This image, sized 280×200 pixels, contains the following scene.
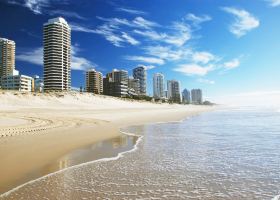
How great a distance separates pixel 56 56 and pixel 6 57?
6418cm

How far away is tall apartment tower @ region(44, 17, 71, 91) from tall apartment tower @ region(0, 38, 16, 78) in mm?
54100

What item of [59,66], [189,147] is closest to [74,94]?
[189,147]

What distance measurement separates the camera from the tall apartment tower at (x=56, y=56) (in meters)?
134

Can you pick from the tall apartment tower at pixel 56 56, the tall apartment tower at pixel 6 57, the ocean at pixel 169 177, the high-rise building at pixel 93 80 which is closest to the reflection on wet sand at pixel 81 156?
the ocean at pixel 169 177

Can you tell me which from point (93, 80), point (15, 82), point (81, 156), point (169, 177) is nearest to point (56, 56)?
point (15, 82)

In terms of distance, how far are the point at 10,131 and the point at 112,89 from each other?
149 meters

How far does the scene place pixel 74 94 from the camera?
192 feet

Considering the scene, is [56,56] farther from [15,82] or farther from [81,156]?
[81,156]

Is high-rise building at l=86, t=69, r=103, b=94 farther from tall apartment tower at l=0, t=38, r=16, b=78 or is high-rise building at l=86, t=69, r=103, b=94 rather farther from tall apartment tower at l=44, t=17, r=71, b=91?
tall apartment tower at l=0, t=38, r=16, b=78

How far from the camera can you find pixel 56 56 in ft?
447

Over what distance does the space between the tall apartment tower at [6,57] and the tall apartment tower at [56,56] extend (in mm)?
54100

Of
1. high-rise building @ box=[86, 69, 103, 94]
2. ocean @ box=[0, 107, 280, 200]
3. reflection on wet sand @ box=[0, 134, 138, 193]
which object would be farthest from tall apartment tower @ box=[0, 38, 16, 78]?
ocean @ box=[0, 107, 280, 200]

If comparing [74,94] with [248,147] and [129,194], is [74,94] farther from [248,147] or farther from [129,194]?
[129,194]

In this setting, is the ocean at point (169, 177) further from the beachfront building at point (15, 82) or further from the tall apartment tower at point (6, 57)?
the tall apartment tower at point (6, 57)
